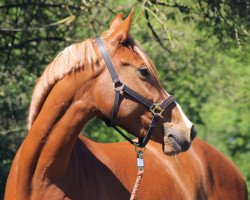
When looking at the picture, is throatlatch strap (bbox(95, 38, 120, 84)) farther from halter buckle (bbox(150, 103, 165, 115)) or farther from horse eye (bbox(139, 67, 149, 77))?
halter buckle (bbox(150, 103, 165, 115))

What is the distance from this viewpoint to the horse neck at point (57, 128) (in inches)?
163

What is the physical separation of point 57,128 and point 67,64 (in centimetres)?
38

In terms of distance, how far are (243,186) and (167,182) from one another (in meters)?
1.25

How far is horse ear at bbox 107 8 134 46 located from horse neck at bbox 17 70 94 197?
0.25 meters

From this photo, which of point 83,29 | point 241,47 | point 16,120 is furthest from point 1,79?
point 241,47

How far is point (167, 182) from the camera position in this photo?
17.2ft

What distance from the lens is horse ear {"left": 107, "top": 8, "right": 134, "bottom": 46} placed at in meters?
4.15

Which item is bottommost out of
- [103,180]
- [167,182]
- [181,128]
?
[167,182]

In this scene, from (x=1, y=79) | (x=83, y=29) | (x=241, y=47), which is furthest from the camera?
(x=83, y=29)

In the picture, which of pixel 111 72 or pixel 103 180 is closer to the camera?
pixel 111 72

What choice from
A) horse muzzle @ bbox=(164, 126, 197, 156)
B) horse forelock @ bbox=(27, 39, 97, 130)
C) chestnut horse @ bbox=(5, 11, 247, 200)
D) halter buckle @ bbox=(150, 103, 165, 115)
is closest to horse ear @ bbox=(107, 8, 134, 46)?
chestnut horse @ bbox=(5, 11, 247, 200)

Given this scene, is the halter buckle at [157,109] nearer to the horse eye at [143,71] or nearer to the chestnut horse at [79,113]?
the chestnut horse at [79,113]

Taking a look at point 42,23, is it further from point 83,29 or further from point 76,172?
point 76,172

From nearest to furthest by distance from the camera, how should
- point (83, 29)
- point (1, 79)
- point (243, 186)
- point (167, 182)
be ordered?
point (167, 182) → point (243, 186) → point (1, 79) → point (83, 29)
